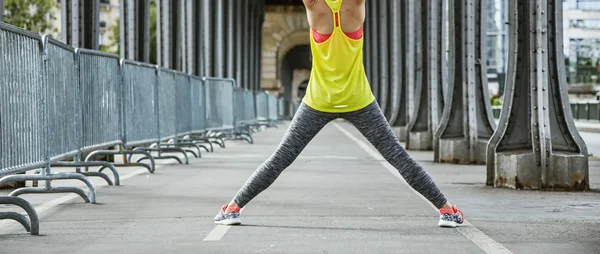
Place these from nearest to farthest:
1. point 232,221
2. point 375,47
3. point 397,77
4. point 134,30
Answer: point 232,221, point 134,30, point 397,77, point 375,47

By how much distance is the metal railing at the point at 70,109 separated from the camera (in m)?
9.91

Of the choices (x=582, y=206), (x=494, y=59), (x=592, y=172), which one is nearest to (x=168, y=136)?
(x=592, y=172)

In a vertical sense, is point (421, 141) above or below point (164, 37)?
below

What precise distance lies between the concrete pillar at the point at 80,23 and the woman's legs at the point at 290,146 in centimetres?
1062

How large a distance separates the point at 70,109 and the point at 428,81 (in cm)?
1237

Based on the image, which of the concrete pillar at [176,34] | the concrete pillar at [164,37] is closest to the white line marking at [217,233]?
the concrete pillar at [176,34]

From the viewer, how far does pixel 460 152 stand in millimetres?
18125

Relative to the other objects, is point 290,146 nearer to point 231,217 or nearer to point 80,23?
point 231,217

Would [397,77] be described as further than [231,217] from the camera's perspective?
Yes

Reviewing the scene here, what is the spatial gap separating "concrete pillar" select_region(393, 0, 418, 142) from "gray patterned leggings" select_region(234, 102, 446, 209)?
18426 mm

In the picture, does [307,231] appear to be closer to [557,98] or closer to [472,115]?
[557,98]

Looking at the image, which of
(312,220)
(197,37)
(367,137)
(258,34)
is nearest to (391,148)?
(367,137)

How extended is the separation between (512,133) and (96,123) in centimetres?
465

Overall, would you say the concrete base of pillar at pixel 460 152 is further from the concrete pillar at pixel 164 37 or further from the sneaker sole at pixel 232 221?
the concrete pillar at pixel 164 37
